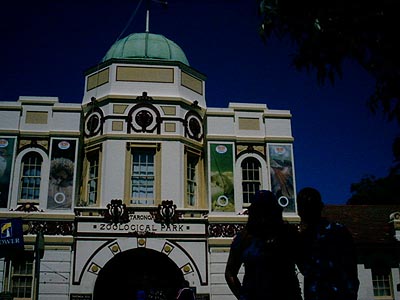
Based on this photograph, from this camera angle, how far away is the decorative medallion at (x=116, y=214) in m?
19.3

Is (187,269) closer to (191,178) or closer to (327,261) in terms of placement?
(191,178)

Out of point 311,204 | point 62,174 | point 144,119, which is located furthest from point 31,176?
point 311,204

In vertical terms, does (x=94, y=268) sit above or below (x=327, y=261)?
below

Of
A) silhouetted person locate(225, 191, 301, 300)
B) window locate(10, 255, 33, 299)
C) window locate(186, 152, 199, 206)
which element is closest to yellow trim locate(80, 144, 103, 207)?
window locate(10, 255, 33, 299)

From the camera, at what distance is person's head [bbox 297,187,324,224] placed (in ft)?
15.5

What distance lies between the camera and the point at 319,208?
475 centimetres

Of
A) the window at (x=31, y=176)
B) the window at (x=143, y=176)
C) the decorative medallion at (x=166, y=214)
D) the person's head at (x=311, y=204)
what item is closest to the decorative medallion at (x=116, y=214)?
the window at (x=143, y=176)

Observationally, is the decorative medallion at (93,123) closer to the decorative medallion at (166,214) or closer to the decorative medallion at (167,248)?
the decorative medallion at (166,214)

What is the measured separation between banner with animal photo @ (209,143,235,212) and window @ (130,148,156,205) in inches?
97.8

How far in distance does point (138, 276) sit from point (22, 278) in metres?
4.47

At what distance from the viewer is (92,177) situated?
21.0 metres

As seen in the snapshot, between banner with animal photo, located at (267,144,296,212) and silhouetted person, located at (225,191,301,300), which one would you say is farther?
banner with animal photo, located at (267,144,296,212)

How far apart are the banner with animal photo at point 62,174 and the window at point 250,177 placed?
7161 mm

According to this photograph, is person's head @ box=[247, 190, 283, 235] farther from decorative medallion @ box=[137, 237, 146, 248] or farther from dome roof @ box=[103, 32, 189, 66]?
dome roof @ box=[103, 32, 189, 66]
